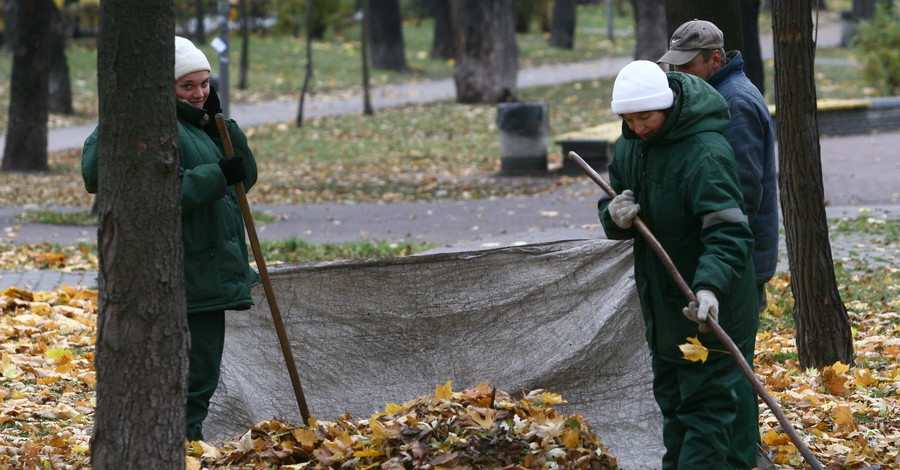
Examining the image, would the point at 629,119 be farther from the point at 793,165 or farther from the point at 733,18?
the point at 733,18

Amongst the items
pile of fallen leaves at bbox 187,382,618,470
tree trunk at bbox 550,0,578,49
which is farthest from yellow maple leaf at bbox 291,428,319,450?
tree trunk at bbox 550,0,578,49

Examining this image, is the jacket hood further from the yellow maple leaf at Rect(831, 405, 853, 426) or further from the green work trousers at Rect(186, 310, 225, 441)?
the green work trousers at Rect(186, 310, 225, 441)

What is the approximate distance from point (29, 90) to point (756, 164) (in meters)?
14.0

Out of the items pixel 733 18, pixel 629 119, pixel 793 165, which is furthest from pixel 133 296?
pixel 733 18

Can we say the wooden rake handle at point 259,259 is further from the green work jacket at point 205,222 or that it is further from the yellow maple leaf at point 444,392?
the yellow maple leaf at point 444,392

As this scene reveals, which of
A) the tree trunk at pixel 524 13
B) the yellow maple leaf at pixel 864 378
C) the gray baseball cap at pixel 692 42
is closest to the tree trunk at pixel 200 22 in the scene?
the tree trunk at pixel 524 13

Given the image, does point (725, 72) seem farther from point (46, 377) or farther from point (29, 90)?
point (29, 90)

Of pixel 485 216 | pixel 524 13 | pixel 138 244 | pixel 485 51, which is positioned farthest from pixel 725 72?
pixel 524 13

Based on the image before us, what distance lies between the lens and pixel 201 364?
419cm

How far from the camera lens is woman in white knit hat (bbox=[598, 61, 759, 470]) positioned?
11.7 feet

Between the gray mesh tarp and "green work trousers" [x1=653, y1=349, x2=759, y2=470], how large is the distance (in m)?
0.95

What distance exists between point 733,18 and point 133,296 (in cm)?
449

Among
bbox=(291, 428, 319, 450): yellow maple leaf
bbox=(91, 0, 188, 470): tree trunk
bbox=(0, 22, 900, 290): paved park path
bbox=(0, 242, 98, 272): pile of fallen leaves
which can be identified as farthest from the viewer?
bbox=(0, 22, 900, 290): paved park path

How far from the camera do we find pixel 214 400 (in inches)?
195
